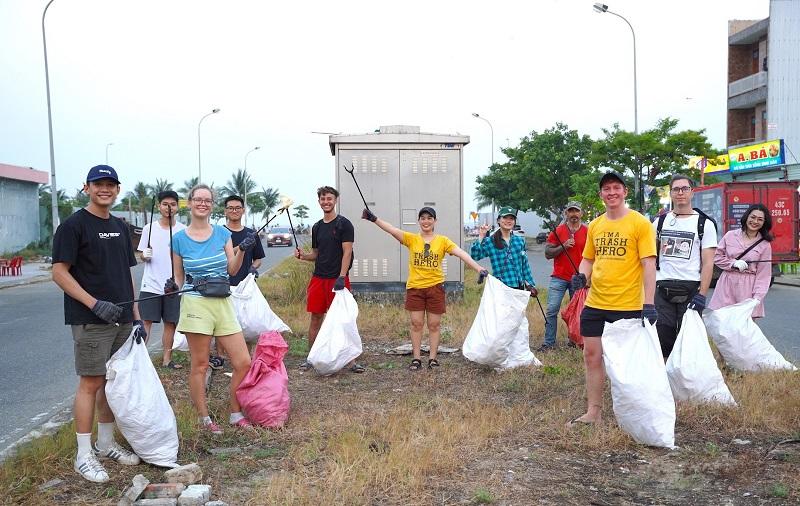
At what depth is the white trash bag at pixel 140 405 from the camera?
4.30 metres

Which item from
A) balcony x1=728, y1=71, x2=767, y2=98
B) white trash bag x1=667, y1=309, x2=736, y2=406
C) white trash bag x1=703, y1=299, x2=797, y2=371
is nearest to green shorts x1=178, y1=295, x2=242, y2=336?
white trash bag x1=667, y1=309, x2=736, y2=406

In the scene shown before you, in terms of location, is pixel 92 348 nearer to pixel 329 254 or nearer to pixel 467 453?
pixel 467 453

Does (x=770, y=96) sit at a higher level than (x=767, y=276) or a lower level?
higher

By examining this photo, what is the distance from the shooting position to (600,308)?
512 centimetres

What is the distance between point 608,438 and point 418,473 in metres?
1.39

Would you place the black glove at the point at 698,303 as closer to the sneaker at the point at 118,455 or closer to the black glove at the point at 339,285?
the black glove at the point at 339,285

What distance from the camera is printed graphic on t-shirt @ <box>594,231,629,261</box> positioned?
5.01 metres

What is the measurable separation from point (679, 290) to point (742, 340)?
113cm

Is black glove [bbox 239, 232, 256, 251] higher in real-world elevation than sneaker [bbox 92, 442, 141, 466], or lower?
higher

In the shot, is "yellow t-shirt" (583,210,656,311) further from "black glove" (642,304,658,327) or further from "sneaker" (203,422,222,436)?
"sneaker" (203,422,222,436)

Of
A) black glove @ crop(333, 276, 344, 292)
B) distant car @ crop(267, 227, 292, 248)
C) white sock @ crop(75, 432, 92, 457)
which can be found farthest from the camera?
distant car @ crop(267, 227, 292, 248)

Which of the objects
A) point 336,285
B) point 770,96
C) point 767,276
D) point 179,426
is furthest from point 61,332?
point 770,96

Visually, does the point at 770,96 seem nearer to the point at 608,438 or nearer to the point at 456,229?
the point at 456,229

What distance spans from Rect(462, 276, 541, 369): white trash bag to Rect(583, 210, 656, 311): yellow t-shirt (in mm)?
1785
